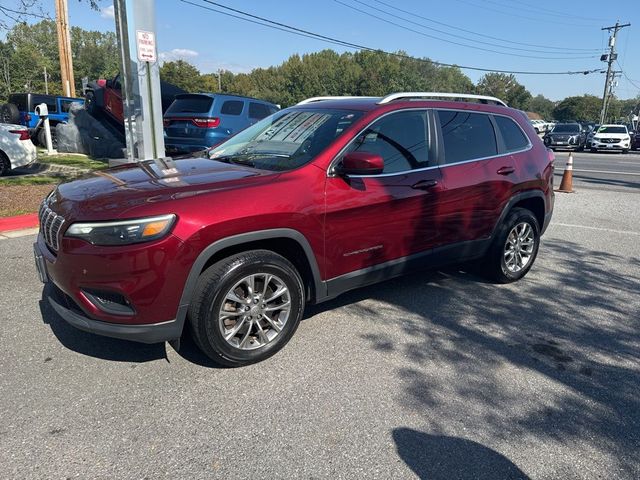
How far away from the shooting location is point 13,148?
10.8 metres

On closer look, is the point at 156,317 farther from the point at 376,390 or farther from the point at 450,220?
the point at 450,220

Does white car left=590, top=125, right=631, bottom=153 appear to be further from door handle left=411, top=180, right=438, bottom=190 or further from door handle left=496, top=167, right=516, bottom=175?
door handle left=411, top=180, right=438, bottom=190

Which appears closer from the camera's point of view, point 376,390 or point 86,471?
point 86,471

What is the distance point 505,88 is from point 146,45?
379 ft

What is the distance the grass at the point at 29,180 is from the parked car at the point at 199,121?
2.43 metres

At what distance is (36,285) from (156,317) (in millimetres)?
2424

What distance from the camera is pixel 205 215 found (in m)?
2.92

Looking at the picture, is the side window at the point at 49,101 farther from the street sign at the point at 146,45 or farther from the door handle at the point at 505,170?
the door handle at the point at 505,170

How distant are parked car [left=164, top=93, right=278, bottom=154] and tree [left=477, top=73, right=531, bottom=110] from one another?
105484 mm

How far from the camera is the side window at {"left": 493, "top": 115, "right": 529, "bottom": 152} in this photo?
493cm

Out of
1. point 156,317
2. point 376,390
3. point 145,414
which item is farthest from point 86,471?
point 376,390

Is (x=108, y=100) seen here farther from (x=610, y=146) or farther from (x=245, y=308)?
(x=610, y=146)

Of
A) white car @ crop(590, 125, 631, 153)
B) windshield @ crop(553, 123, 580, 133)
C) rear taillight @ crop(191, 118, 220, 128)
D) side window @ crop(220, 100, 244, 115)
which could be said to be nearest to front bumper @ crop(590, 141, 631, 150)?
white car @ crop(590, 125, 631, 153)

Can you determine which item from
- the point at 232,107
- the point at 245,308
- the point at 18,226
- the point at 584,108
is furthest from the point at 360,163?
the point at 584,108
